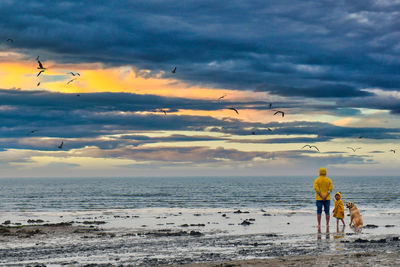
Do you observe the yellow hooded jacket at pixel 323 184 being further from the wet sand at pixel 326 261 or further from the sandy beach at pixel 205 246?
the wet sand at pixel 326 261

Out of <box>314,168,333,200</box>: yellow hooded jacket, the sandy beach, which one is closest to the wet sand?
the sandy beach

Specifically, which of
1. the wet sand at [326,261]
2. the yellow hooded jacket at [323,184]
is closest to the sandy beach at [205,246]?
the wet sand at [326,261]

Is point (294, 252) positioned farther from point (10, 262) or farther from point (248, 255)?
point (10, 262)

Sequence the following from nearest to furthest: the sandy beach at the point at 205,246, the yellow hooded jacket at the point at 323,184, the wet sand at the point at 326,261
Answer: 1. the wet sand at the point at 326,261
2. the sandy beach at the point at 205,246
3. the yellow hooded jacket at the point at 323,184

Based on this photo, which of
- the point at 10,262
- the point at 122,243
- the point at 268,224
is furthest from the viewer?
the point at 268,224

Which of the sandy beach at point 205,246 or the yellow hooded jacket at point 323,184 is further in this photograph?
the yellow hooded jacket at point 323,184

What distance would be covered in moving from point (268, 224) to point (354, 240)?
9321 millimetres

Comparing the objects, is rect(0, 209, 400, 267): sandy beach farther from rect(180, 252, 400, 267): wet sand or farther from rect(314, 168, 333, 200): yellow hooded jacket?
rect(314, 168, 333, 200): yellow hooded jacket

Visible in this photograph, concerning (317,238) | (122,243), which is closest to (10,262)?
(122,243)

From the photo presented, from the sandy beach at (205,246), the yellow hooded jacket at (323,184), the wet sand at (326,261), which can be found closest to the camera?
the wet sand at (326,261)

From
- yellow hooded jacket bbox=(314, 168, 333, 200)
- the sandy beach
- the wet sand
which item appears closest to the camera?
the wet sand

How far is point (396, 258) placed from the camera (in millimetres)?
16250

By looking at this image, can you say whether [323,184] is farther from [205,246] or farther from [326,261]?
[326,261]

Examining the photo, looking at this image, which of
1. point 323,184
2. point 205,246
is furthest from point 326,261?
point 323,184
